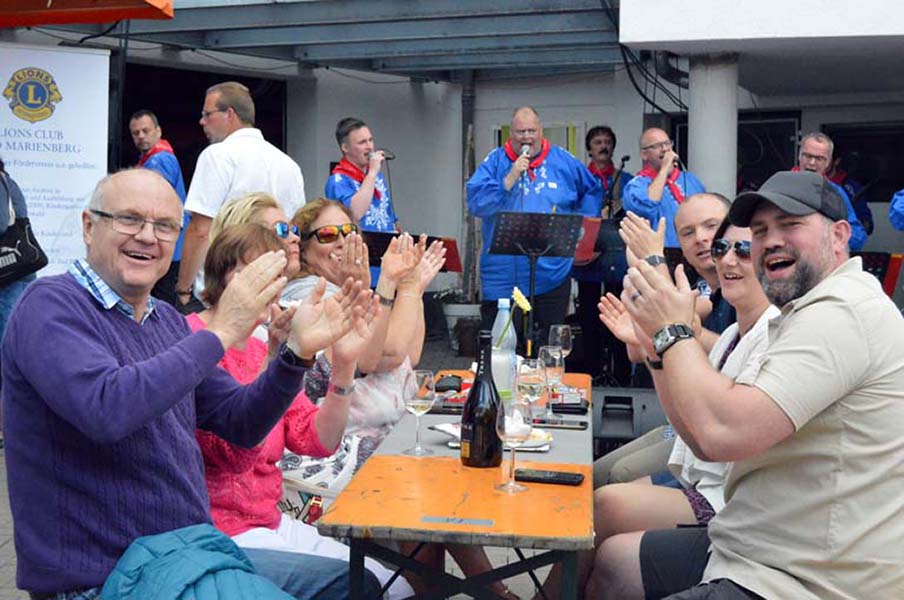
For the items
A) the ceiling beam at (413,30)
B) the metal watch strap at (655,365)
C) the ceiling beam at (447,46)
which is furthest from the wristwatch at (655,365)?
the ceiling beam at (447,46)

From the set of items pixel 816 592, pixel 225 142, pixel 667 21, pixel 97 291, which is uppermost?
pixel 667 21

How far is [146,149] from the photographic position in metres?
8.66

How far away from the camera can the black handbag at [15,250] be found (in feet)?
20.3

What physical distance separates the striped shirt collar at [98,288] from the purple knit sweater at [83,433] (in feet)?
0.07

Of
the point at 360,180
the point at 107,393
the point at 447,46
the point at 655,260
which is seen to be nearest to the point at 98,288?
the point at 107,393

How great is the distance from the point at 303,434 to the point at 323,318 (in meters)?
0.58

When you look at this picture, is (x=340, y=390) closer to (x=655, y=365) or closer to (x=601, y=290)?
(x=655, y=365)

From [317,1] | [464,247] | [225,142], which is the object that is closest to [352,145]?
[225,142]

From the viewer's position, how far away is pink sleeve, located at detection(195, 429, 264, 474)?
295 centimetres

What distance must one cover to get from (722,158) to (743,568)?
623 cm

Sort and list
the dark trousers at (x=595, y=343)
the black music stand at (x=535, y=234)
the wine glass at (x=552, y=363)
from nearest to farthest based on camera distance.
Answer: the wine glass at (x=552, y=363), the black music stand at (x=535, y=234), the dark trousers at (x=595, y=343)

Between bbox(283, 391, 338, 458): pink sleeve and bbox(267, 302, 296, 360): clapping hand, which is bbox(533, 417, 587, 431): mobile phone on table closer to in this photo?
bbox(283, 391, 338, 458): pink sleeve

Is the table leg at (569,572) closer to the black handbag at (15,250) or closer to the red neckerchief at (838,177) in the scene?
the black handbag at (15,250)

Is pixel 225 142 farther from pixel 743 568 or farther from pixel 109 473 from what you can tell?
pixel 743 568
